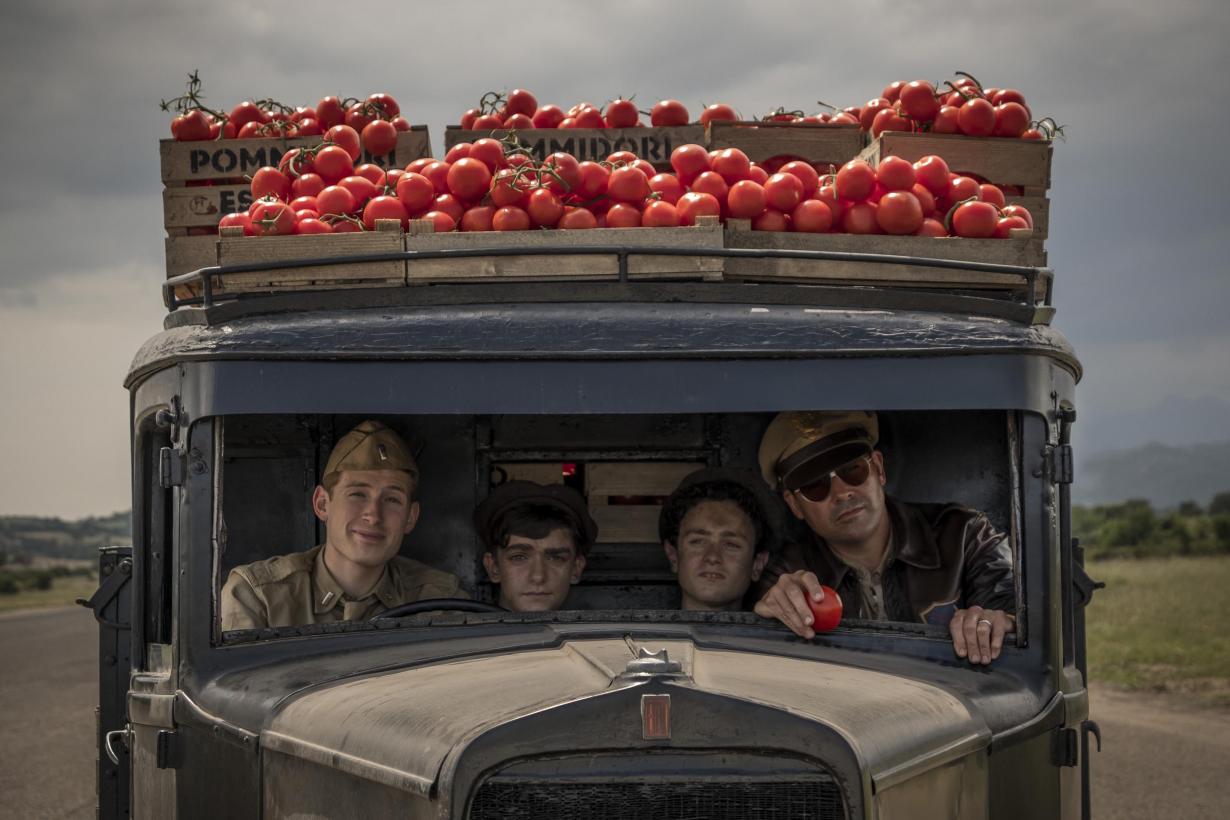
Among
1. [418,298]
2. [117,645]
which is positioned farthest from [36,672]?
[418,298]

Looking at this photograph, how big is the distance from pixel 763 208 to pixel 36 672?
19.2 metres

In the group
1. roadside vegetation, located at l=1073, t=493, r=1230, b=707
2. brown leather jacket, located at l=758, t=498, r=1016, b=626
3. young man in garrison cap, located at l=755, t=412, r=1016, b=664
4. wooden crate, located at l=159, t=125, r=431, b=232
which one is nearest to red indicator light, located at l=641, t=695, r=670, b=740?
young man in garrison cap, located at l=755, t=412, r=1016, b=664

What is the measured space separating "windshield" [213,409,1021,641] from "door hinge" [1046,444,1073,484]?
0.08m

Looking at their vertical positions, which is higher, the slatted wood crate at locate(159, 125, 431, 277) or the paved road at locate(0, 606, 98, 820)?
the slatted wood crate at locate(159, 125, 431, 277)

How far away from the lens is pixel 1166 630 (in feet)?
81.5

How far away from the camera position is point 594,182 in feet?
15.6

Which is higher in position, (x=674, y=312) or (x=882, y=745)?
(x=674, y=312)

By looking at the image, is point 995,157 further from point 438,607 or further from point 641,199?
point 438,607

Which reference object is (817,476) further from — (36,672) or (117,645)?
(36,672)

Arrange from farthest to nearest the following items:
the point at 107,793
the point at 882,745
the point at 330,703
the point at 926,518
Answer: the point at 107,793 < the point at 926,518 < the point at 330,703 < the point at 882,745

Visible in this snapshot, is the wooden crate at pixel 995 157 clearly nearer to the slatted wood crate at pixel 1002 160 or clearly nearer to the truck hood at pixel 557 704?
the slatted wood crate at pixel 1002 160

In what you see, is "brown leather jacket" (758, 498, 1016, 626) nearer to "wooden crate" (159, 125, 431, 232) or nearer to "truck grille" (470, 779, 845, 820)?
"truck grille" (470, 779, 845, 820)

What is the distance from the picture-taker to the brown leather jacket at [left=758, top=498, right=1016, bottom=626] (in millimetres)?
4141

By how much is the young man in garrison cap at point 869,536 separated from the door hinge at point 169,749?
1.51 metres
